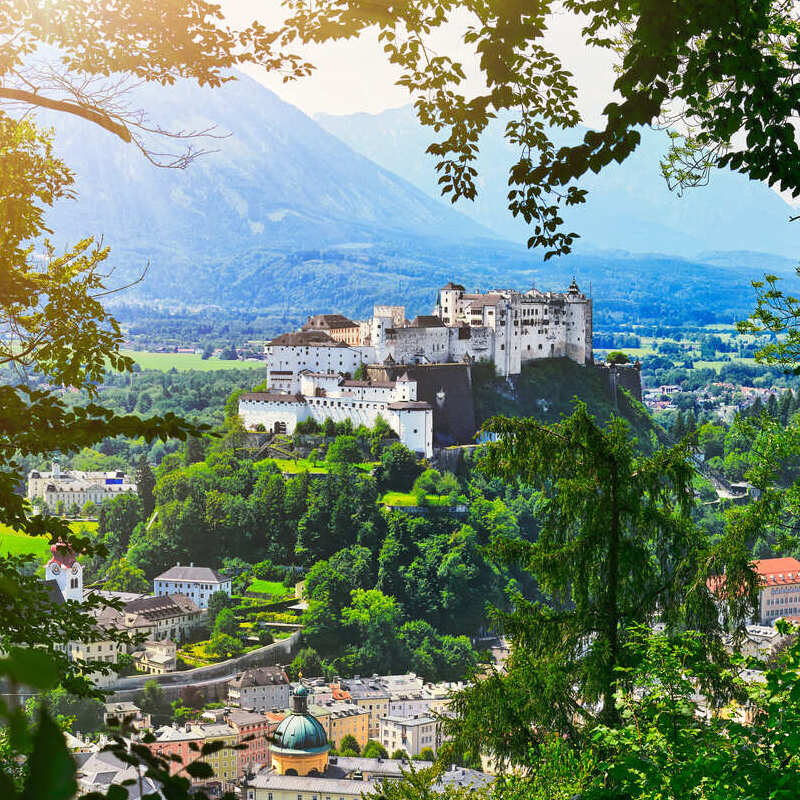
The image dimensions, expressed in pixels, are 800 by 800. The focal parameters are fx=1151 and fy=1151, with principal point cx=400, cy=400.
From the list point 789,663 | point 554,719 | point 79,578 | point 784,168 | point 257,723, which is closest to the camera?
point 784,168

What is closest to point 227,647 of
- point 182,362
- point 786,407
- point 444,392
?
point 444,392

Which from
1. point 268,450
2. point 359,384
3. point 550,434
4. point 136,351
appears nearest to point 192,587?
point 268,450

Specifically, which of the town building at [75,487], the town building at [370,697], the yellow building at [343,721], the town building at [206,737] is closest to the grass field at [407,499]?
the town building at [370,697]

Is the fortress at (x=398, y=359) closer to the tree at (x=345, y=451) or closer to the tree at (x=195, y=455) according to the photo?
the tree at (x=345, y=451)

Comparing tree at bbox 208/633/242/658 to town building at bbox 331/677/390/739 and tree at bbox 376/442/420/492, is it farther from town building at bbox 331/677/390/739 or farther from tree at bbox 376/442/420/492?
tree at bbox 376/442/420/492

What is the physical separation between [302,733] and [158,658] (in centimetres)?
769

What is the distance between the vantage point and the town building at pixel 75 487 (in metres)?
61.4

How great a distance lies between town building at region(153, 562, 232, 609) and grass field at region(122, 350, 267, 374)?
75.9 meters

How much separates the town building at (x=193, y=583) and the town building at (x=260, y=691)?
542 centimetres

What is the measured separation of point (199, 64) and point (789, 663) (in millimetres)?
4100

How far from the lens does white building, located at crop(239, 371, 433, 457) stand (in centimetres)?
4475

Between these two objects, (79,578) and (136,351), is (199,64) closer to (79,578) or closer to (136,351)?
(79,578)

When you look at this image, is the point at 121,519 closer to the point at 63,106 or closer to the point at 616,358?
the point at 616,358

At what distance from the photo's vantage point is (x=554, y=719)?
7605mm
